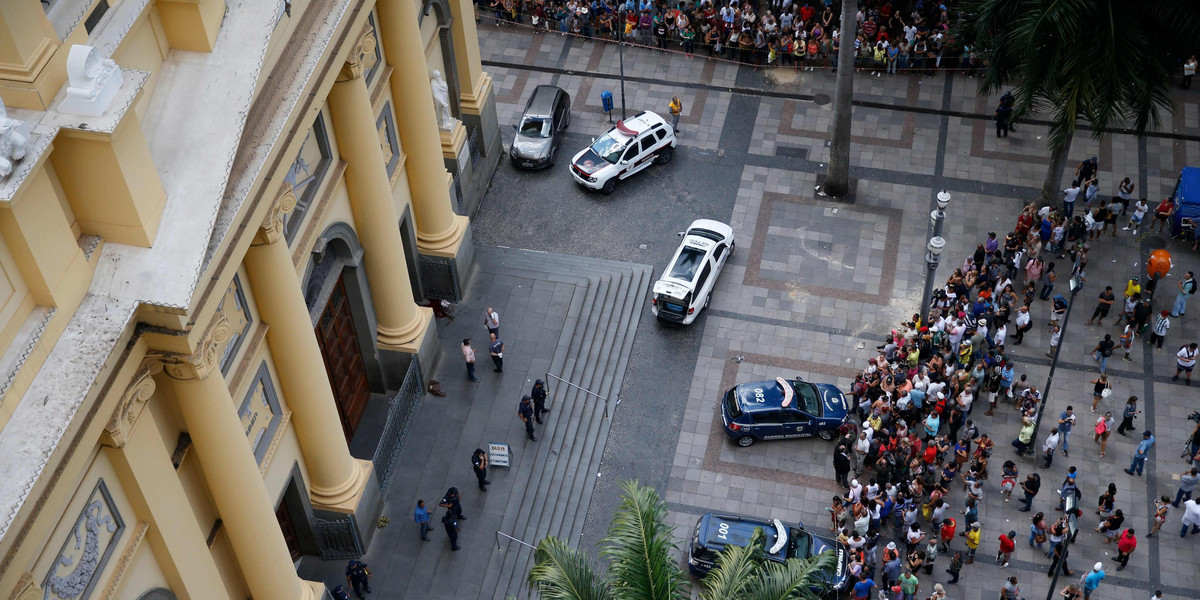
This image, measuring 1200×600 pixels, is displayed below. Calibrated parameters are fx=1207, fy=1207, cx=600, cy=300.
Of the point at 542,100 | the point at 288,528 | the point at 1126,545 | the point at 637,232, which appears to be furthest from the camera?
the point at 542,100

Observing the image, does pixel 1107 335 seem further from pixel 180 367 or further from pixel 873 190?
pixel 180 367

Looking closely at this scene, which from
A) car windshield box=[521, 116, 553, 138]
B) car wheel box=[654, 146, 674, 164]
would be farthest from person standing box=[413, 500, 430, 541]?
car wheel box=[654, 146, 674, 164]

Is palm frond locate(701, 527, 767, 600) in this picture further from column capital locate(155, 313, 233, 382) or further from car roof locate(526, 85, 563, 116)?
car roof locate(526, 85, 563, 116)

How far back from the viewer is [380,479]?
27.6 meters

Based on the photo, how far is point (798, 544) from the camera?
2686 cm

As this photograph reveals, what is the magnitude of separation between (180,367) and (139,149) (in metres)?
3.50

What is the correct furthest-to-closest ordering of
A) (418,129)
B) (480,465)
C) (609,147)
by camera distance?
(609,147)
(418,129)
(480,465)

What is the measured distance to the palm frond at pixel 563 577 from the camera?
701 inches

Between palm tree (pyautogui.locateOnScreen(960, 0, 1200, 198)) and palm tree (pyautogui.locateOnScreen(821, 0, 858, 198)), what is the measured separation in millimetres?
3396

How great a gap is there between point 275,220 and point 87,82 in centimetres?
569

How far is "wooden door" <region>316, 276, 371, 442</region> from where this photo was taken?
2670cm

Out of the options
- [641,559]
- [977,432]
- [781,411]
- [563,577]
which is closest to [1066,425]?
[977,432]

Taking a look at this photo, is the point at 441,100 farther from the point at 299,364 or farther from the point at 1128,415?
the point at 1128,415

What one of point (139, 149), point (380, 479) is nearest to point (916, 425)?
point (380, 479)
